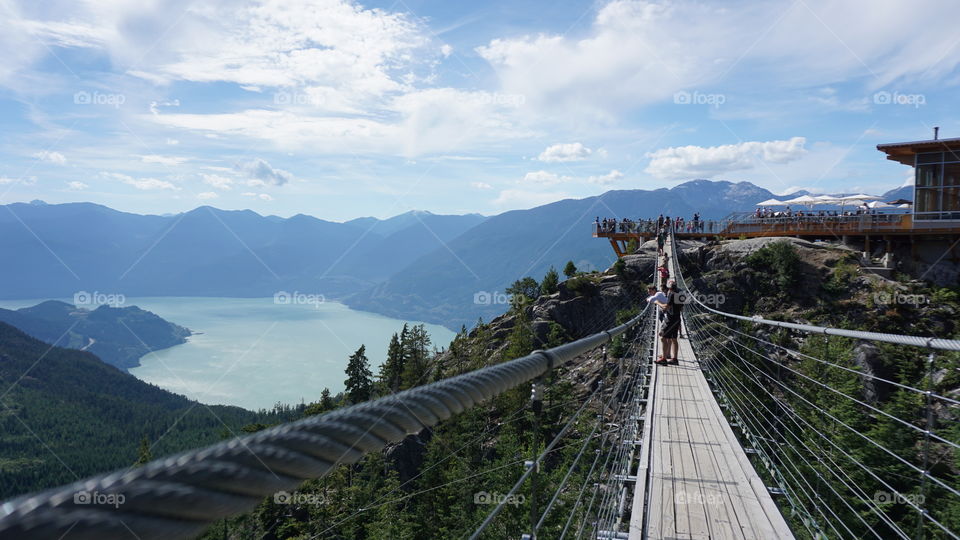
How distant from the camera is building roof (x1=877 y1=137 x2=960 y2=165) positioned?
18.8 metres

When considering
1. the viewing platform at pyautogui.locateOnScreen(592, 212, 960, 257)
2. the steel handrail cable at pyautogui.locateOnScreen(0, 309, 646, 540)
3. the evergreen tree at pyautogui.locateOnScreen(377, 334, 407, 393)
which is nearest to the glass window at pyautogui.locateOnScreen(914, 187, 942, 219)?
the viewing platform at pyautogui.locateOnScreen(592, 212, 960, 257)

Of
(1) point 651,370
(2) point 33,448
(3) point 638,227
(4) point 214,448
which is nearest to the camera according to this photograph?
(4) point 214,448

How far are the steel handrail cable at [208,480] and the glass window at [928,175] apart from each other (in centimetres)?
2533

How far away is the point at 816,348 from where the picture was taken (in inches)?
761

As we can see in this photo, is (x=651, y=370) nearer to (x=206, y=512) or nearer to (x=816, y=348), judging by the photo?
(x=206, y=512)

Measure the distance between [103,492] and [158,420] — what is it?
339 ft

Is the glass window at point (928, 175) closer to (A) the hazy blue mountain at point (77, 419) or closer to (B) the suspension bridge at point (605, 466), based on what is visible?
(B) the suspension bridge at point (605, 466)

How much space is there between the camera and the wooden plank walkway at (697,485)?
3238 mm

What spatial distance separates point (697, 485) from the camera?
3.83 metres

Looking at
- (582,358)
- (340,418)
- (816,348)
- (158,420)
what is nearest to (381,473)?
(582,358)

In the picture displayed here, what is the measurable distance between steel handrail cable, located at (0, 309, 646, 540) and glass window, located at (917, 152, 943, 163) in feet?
83.0

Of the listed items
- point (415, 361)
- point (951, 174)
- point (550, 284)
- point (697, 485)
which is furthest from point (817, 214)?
point (415, 361)

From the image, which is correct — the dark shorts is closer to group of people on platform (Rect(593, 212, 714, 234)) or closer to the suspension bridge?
the suspension bridge

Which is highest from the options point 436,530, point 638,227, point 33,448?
point 638,227
